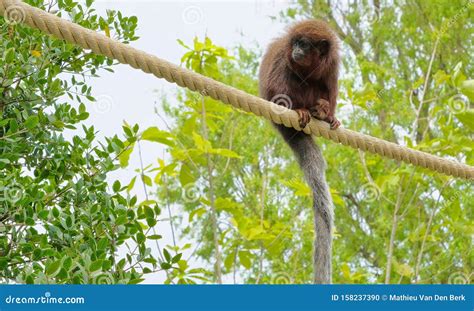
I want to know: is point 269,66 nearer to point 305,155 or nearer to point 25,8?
point 305,155

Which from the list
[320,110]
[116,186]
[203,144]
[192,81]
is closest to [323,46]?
[320,110]

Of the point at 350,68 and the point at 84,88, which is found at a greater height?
the point at 350,68

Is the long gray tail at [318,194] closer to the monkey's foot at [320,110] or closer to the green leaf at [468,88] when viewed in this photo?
the monkey's foot at [320,110]

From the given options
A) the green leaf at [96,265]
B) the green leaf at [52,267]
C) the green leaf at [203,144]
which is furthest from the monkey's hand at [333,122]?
the green leaf at [52,267]

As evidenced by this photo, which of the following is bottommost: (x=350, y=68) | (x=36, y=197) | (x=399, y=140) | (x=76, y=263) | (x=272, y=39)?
(x=76, y=263)

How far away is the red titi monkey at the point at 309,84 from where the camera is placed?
3.11m

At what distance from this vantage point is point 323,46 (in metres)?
3.35

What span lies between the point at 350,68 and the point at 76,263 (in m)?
7.24

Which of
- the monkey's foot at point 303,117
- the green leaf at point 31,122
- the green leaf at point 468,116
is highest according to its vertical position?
the green leaf at point 468,116

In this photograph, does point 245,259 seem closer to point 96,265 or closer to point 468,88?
point 468,88

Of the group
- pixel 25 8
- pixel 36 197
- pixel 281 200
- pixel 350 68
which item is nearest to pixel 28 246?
pixel 36 197

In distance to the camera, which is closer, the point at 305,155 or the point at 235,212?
the point at 305,155

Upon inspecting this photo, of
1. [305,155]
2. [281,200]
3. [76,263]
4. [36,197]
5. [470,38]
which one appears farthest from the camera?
[470,38]

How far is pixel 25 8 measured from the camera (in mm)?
1971
